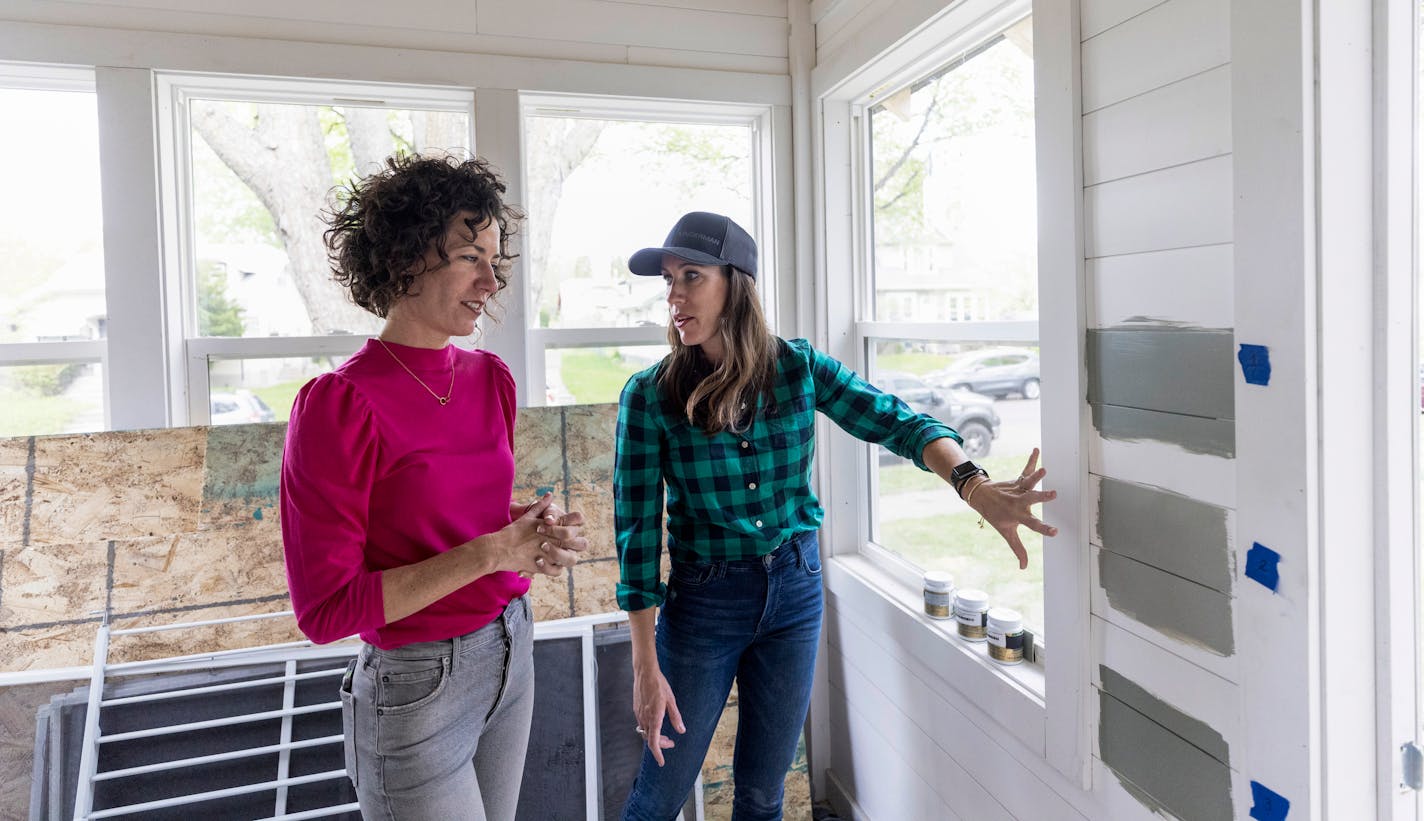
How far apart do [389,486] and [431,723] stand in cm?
36

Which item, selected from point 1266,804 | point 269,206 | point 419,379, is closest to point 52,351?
point 269,206

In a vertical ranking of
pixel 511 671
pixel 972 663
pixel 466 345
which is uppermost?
pixel 466 345

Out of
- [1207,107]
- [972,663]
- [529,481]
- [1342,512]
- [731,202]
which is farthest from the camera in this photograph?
[731,202]

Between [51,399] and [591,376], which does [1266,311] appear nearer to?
[591,376]

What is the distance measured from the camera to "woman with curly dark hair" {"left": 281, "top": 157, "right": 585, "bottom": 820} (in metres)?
1.14

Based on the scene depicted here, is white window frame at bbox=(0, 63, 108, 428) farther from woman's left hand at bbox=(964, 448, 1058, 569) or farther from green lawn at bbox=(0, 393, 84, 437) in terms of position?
woman's left hand at bbox=(964, 448, 1058, 569)

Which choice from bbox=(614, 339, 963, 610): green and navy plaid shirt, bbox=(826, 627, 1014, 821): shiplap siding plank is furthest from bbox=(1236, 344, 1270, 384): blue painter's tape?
bbox=(826, 627, 1014, 821): shiplap siding plank

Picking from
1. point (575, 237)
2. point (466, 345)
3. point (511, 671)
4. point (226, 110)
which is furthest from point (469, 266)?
point (226, 110)

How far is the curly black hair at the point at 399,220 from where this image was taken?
49.8 inches

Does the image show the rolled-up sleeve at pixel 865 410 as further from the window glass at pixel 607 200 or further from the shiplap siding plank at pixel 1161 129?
the window glass at pixel 607 200

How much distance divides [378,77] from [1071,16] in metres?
1.73

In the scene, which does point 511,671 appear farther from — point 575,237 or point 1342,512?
point 575,237

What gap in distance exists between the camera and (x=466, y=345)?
7.55ft

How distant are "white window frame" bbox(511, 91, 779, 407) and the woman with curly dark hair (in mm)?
1041
